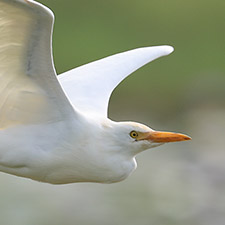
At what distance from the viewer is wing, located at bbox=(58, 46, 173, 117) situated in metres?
3.30

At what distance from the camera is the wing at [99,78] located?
3304 mm

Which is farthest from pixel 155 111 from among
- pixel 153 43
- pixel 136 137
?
pixel 136 137

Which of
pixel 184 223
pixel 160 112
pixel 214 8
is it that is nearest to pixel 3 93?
pixel 184 223

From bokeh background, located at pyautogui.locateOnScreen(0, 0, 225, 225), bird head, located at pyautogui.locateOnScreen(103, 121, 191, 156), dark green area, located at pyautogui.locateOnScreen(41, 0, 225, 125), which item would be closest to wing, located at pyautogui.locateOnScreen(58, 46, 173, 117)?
bird head, located at pyautogui.locateOnScreen(103, 121, 191, 156)

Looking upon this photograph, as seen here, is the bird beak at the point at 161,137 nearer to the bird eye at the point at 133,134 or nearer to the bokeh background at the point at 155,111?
the bird eye at the point at 133,134

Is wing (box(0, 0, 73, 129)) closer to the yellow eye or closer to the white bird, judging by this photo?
the white bird

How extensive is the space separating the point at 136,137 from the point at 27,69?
16.5 inches

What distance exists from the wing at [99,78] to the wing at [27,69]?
0.87 feet

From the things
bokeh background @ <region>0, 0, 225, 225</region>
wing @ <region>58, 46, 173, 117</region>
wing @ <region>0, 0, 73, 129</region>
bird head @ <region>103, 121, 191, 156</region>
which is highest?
wing @ <region>0, 0, 73, 129</region>

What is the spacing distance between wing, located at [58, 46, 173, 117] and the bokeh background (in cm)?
217

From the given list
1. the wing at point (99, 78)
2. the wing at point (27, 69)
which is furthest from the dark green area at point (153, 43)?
the wing at point (27, 69)

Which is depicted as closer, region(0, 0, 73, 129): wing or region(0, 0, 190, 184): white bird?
region(0, 0, 73, 129): wing

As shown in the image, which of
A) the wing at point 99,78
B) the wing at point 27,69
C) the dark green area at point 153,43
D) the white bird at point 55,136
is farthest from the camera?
the dark green area at point 153,43

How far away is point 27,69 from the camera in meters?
2.86
